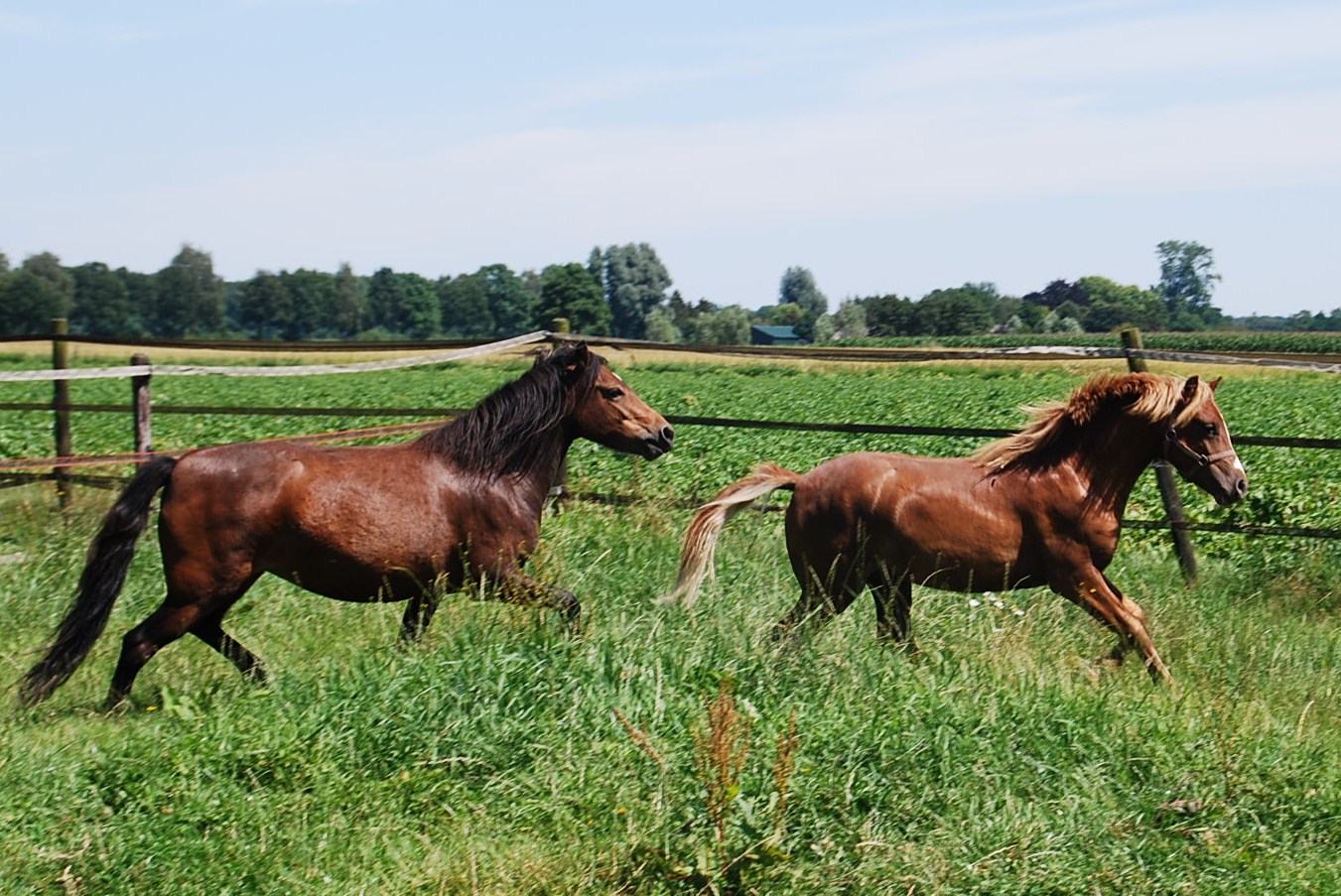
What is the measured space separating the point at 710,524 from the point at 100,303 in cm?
10338

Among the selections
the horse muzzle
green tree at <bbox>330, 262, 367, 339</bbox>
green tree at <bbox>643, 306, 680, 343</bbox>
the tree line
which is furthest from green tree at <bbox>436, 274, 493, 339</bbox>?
the horse muzzle

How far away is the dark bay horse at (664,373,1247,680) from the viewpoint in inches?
248

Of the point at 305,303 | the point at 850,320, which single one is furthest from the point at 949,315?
the point at 305,303

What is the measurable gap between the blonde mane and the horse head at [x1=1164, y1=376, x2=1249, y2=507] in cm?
1

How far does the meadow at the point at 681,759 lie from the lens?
13.2 ft

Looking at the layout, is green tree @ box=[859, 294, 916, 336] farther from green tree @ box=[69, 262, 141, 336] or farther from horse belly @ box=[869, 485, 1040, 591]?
horse belly @ box=[869, 485, 1040, 591]

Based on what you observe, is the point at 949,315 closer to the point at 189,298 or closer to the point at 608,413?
the point at 189,298

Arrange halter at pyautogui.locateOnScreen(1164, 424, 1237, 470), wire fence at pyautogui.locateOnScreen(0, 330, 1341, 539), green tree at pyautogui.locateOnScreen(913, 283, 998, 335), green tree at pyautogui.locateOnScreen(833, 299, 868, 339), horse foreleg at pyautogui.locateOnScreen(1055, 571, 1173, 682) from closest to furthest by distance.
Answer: horse foreleg at pyautogui.locateOnScreen(1055, 571, 1173, 682), halter at pyautogui.locateOnScreen(1164, 424, 1237, 470), wire fence at pyautogui.locateOnScreen(0, 330, 1341, 539), green tree at pyautogui.locateOnScreen(913, 283, 998, 335), green tree at pyautogui.locateOnScreen(833, 299, 868, 339)

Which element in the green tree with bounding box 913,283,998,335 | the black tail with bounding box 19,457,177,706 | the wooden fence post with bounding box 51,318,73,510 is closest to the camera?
the black tail with bounding box 19,457,177,706

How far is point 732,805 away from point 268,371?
5678mm

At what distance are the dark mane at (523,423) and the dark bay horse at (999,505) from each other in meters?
0.88

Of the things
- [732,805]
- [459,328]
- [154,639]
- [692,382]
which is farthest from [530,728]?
[459,328]

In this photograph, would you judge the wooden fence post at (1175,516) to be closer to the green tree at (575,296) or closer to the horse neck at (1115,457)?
the horse neck at (1115,457)

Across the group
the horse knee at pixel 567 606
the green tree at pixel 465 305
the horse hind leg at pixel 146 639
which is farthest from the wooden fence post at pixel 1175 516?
the green tree at pixel 465 305
